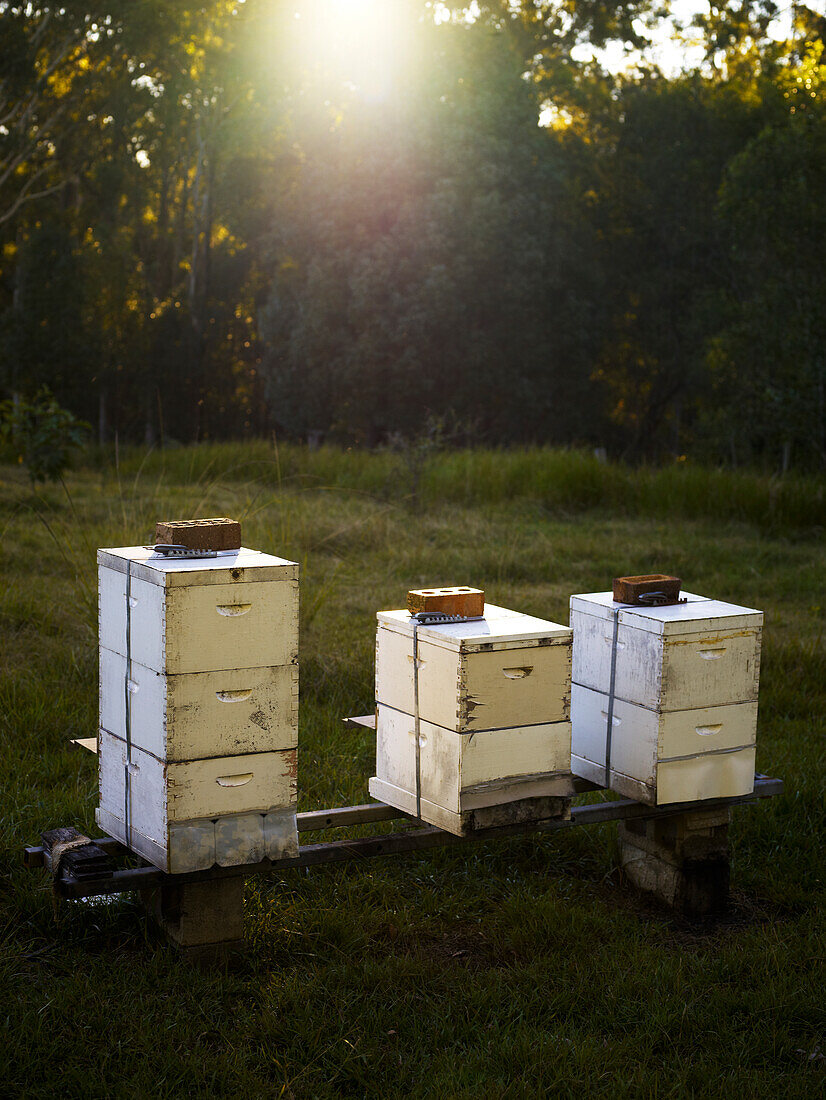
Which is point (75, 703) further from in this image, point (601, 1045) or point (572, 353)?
point (572, 353)

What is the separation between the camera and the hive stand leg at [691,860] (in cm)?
361

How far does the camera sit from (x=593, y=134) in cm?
2664

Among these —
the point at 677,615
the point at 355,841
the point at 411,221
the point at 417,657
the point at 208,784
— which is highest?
the point at 411,221

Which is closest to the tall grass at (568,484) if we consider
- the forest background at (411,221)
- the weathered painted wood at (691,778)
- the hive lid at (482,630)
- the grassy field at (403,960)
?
the forest background at (411,221)

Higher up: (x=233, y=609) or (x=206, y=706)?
(x=233, y=609)

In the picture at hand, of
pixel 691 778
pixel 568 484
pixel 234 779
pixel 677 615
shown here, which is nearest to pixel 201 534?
pixel 234 779

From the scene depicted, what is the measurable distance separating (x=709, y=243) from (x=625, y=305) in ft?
7.28

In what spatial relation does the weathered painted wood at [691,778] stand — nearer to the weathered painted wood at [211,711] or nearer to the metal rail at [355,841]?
the metal rail at [355,841]

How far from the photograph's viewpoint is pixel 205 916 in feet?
10.1

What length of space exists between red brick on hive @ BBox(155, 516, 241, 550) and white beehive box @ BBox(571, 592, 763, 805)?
3.97ft

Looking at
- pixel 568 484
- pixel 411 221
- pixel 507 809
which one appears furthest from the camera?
pixel 411 221

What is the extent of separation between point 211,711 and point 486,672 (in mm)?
754

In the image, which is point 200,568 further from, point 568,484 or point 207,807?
point 568,484

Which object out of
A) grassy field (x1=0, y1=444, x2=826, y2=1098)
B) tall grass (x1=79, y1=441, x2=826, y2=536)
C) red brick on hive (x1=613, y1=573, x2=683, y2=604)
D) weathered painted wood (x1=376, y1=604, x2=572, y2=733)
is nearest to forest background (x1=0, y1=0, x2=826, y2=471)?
tall grass (x1=79, y1=441, x2=826, y2=536)
